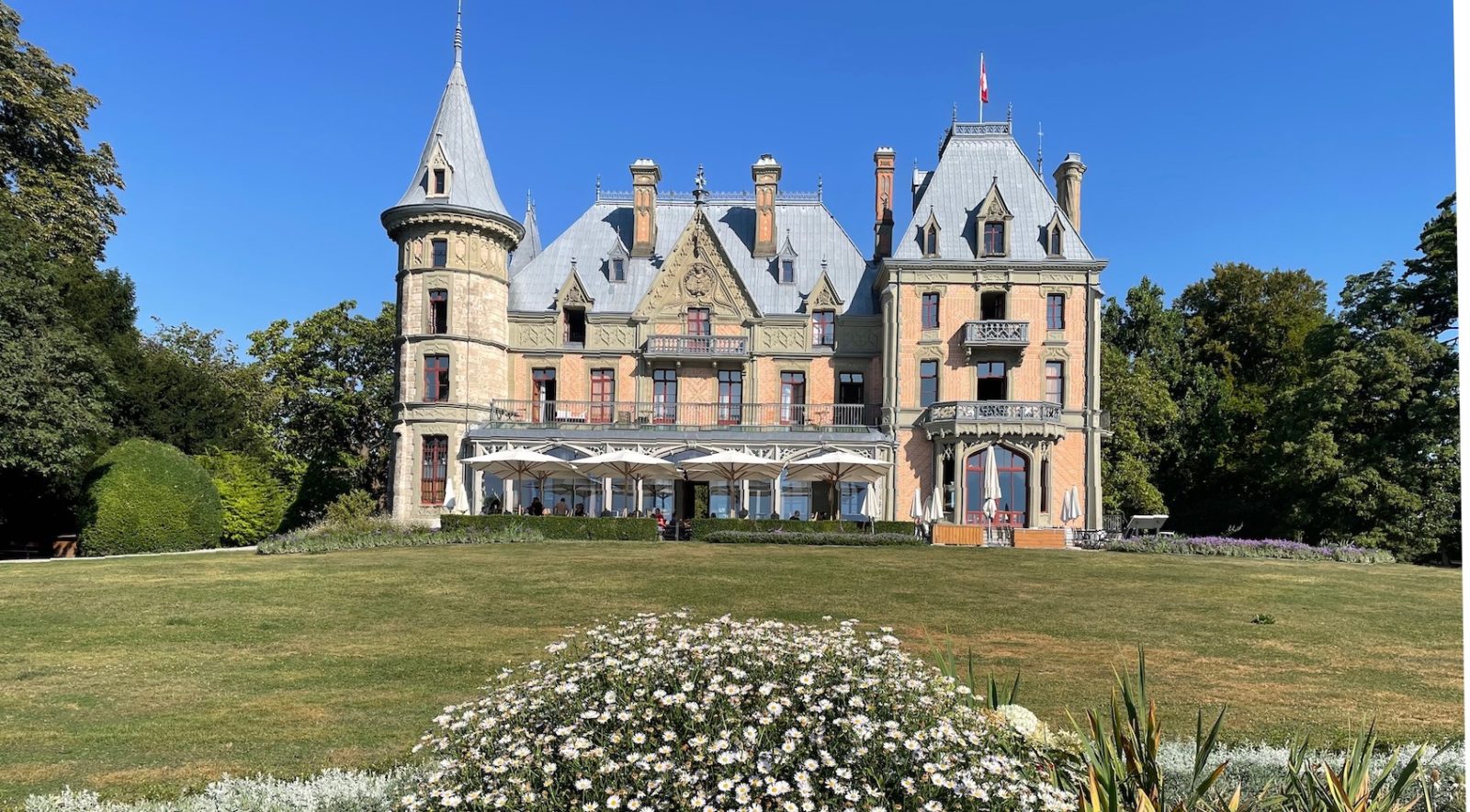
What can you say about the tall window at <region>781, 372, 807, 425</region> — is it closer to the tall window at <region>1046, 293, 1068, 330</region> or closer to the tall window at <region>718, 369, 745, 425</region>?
the tall window at <region>718, 369, 745, 425</region>

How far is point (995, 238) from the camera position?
3606 centimetres

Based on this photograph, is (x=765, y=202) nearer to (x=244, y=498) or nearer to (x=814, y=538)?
(x=814, y=538)

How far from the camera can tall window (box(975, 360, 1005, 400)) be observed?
3572 centimetres

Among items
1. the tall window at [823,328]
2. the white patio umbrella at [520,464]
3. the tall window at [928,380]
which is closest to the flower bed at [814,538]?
the white patio umbrella at [520,464]

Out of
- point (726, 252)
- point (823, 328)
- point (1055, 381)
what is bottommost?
point (1055, 381)

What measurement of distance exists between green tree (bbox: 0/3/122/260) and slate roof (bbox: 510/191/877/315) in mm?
16152

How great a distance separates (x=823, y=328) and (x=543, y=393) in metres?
11.6

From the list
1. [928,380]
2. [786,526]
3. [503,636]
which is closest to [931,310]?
[928,380]

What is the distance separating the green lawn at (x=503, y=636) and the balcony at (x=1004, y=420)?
1142 cm

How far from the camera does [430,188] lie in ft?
115

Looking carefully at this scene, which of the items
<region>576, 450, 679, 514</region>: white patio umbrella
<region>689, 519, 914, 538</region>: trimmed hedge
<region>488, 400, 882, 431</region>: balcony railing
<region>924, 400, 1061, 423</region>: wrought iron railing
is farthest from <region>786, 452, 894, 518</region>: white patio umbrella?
<region>488, 400, 882, 431</region>: balcony railing

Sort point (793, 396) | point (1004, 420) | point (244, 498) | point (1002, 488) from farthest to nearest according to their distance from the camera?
point (793, 396), point (244, 498), point (1002, 488), point (1004, 420)

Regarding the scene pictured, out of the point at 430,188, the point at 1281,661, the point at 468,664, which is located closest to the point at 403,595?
the point at 468,664

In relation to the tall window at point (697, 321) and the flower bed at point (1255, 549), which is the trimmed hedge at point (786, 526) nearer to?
the flower bed at point (1255, 549)
